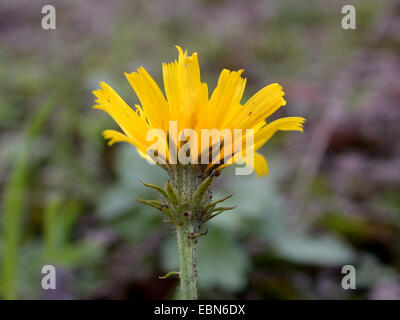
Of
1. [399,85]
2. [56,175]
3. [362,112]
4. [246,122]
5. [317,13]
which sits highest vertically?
[317,13]

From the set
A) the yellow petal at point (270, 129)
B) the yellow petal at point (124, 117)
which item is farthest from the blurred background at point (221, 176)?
the yellow petal at point (270, 129)

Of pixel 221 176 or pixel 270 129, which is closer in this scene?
pixel 270 129

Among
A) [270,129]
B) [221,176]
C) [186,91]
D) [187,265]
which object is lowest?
[187,265]

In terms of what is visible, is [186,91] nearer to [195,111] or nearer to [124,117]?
[195,111]

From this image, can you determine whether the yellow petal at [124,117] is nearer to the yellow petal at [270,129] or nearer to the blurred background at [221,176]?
the yellow petal at [270,129]

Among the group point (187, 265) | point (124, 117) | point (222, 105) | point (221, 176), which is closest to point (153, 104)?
point (124, 117)

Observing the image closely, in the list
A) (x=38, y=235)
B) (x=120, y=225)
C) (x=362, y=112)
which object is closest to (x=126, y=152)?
(x=120, y=225)

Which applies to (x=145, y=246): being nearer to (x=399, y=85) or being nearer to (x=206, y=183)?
(x=206, y=183)

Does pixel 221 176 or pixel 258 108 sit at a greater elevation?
pixel 221 176
